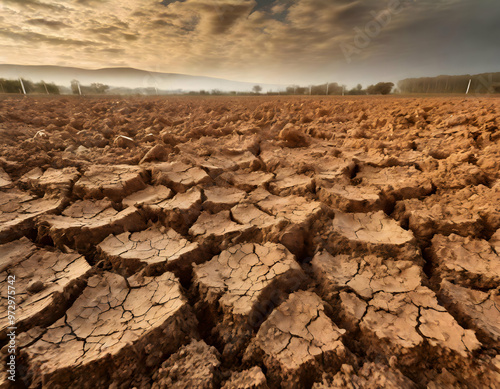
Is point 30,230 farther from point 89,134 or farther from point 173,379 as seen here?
point 89,134

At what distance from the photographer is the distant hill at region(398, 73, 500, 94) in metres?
11.6

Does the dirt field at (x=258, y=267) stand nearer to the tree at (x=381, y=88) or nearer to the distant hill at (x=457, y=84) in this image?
the distant hill at (x=457, y=84)

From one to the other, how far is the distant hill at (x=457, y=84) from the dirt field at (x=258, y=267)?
13.3m

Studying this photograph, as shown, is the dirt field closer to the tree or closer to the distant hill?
the distant hill

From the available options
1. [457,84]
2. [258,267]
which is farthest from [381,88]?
[258,267]

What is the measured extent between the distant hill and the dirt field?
1331 centimetres

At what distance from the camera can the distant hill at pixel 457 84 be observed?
458 inches

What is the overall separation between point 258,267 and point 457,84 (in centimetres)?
2006

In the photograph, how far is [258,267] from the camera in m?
1.48

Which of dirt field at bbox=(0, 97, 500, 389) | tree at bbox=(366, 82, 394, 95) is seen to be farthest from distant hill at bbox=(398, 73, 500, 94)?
dirt field at bbox=(0, 97, 500, 389)

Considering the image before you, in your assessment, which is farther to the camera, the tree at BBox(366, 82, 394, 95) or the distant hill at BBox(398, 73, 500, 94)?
the tree at BBox(366, 82, 394, 95)

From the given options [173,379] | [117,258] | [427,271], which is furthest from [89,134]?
[427,271]

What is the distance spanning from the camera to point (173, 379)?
965 mm

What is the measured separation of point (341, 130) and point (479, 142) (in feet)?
5.75
